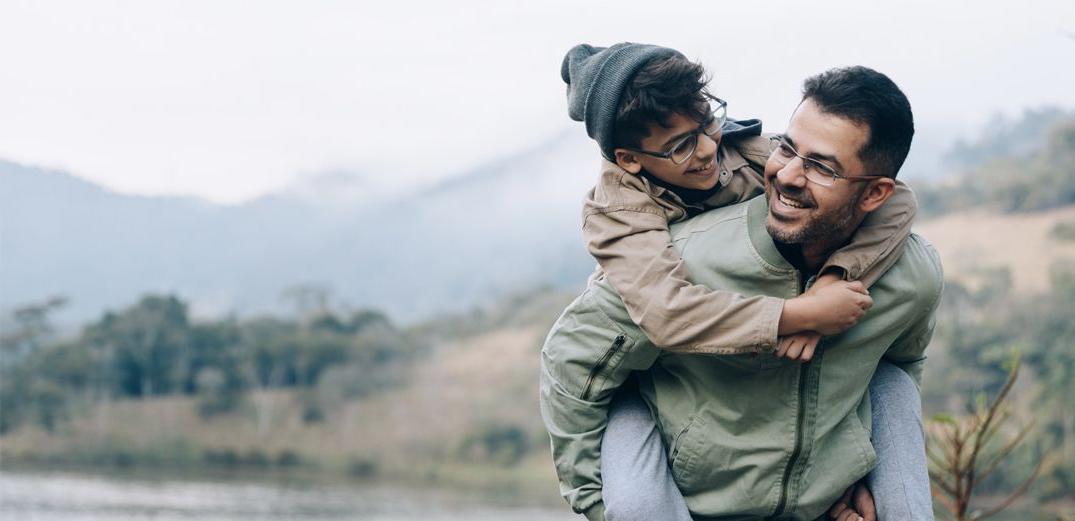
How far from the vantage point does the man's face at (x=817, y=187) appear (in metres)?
1.80

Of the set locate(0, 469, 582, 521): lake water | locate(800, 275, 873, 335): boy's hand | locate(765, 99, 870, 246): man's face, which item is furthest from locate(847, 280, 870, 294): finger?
locate(0, 469, 582, 521): lake water

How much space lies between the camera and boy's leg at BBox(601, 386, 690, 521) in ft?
6.09

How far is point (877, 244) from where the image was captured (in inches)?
71.8

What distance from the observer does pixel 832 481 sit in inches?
74.5

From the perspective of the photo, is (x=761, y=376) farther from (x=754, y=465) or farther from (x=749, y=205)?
(x=749, y=205)

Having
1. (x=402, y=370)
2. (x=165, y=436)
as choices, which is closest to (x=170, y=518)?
(x=165, y=436)

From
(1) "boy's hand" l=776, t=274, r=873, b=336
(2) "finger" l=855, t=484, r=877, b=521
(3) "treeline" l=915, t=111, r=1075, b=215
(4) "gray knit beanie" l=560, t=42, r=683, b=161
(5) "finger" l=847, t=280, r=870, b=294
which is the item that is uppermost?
(3) "treeline" l=915, t=111, r=1075, b=215

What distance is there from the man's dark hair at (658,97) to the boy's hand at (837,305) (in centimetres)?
42

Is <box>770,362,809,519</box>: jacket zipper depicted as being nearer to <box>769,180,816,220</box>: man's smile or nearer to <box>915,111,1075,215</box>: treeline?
<box>769,180,816,220</box>: man's smile

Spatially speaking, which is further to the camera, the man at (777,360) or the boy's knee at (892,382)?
the boy's knee at (892,382)

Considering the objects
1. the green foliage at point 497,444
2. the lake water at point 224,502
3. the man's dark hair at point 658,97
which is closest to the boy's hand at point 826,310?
the man's dark hair at point 658,97

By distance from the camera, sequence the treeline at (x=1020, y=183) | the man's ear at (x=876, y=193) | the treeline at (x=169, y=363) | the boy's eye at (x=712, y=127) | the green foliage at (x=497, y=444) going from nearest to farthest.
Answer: the man's ear at (x=876, y=193) < the boy's eye at (x=712, y=127) < the treeline at (x=169, y=363) < the green foliage at (x=497, y=444) < the treeline at (x=1020, y=183)

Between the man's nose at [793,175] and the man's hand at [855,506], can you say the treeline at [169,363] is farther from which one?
the man's nose at [793,175]

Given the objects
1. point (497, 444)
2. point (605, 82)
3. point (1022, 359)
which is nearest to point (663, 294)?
point (605, 82)
